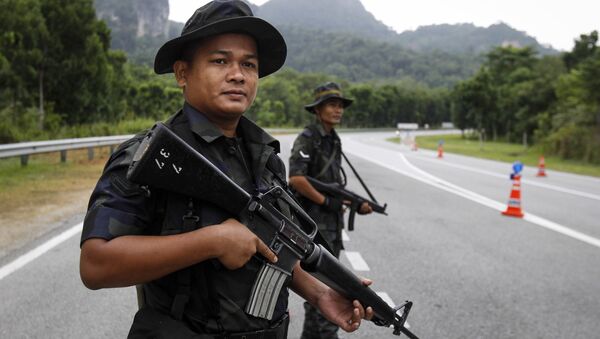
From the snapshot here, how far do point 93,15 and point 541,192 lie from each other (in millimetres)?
20845

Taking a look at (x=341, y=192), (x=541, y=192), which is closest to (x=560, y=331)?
(x=341, y=192)

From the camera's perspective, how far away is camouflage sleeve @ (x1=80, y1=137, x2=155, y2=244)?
1413 mm

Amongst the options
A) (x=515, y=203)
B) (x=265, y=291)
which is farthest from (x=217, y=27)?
(x=515, y=203)

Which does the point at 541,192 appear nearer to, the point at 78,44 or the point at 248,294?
the point at 248,294

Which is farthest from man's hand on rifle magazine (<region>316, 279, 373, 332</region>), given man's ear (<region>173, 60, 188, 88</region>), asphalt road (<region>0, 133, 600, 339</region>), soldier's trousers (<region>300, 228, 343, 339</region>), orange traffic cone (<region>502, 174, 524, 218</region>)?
orange traffic cone (<region>502, 174, 524, 218</region>)

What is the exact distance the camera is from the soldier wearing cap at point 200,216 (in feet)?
4.70

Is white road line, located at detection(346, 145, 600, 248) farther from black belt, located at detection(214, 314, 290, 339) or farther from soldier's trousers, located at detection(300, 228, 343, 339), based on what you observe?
black belt, located at detection(214, 314, 290, 339)

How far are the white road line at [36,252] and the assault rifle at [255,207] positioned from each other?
3881 millimetres

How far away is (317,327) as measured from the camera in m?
3.39

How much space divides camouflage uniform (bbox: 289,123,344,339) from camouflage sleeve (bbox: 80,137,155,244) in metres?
2.45

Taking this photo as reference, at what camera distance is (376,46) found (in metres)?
199

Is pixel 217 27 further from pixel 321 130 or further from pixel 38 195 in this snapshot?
pixel 38 195

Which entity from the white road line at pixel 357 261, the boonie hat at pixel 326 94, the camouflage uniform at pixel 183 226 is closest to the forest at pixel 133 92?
the white road line at pixel 357 261

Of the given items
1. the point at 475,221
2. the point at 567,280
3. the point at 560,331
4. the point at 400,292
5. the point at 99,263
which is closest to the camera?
the point at 99,263
